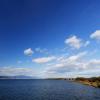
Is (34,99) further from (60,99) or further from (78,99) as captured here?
(78,99)

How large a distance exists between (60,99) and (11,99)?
16.2m

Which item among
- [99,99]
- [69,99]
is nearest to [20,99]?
[69,99]

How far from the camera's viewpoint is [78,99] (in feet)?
160

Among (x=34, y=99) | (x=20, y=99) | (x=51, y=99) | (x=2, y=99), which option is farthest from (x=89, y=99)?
(x=2, y=99)

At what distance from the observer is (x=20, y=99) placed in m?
49.8

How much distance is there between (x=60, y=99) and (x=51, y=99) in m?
2.97

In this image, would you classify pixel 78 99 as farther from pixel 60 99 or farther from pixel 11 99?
pixel 11 99

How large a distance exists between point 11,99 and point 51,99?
1321cm

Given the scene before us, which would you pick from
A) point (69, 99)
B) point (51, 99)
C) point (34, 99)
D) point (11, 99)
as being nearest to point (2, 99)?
point (11, 99)

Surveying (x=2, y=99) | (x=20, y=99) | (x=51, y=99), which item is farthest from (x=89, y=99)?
(x=2, y=99)

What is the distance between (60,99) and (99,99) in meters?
12.8

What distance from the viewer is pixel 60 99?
49.6m

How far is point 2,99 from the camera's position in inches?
1939

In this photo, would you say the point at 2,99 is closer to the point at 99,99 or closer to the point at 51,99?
the point at 51,99
